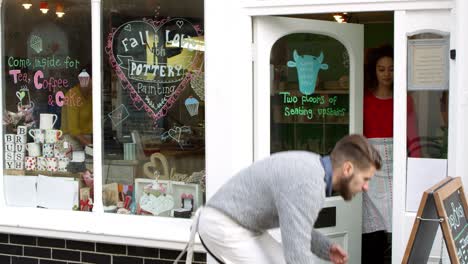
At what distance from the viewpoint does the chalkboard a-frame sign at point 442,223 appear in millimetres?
4082

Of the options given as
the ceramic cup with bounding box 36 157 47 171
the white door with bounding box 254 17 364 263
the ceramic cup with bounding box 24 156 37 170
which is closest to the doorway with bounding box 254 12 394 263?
the white door with bounding box 254 17 364 263

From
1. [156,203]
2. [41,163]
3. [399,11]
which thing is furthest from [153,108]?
[399,11]

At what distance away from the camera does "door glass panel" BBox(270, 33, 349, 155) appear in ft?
18.8

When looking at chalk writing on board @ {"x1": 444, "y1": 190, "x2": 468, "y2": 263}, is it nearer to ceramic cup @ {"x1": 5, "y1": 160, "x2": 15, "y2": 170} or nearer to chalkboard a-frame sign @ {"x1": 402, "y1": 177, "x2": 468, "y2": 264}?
chalkboard a-frame sign @ {"x1": 402, "y1": 177, "x2": 468, "y2": 264}

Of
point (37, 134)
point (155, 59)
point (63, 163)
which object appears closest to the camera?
point (155, 59)

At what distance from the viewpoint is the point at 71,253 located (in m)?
6.31

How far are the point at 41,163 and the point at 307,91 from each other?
7.90ft

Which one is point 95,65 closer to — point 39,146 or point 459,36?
point 39,146

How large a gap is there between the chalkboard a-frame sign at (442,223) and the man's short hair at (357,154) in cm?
82

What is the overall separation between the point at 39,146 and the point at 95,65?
0.95 m

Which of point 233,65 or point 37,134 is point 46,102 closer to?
point 37,134

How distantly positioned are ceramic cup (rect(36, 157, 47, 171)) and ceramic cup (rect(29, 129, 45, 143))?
15cm

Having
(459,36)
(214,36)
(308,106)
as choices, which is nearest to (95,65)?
(214,36)

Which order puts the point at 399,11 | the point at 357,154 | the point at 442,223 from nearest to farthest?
the point at 357,154 → the point at 442,223 → the point at 399,11
